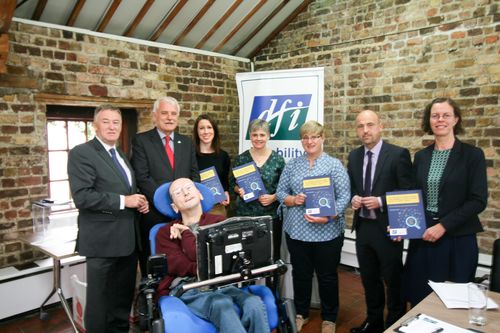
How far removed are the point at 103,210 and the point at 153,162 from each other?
0.59 m

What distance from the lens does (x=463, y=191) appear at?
228 cm

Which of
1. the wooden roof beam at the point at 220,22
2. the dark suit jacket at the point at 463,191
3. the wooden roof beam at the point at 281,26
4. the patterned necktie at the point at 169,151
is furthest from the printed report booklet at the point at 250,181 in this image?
the wooden roof beam at the point at 281,26

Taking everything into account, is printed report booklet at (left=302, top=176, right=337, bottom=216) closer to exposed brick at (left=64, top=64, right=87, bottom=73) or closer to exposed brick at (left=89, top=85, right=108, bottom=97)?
exposed brick at (left=89, top=85, right=108, bottom=97)

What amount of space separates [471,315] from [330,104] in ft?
11.7

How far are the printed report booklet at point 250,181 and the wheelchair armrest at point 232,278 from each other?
1135 millimetres

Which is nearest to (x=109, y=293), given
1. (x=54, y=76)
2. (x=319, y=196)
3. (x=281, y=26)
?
(x=319, y=196)

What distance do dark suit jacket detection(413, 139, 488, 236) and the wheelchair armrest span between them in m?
1.03

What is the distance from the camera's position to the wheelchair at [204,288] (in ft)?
6.03

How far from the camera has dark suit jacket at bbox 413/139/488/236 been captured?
2.24 m

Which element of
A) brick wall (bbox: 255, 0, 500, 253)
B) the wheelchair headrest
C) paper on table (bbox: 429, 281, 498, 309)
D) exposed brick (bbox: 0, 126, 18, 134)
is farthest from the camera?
brick wall (bbox: 255, 0, 500, 253)

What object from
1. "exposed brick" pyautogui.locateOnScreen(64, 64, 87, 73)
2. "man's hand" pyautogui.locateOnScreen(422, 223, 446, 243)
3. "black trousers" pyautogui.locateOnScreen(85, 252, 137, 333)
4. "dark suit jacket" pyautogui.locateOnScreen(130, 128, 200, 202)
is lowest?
"black trousers" pyautogui.locateOnScreen(85, 252, 137, 333)

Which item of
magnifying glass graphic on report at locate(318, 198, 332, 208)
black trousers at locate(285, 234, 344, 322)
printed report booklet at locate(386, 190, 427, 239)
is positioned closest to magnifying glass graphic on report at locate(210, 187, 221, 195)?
black trousers at locate(285, 234, 344, 322)

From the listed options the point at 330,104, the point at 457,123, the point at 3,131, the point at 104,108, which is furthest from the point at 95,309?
the point at 330,104

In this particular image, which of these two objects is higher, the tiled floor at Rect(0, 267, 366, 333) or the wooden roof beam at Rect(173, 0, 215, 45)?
the wooden roof beam at Rect(173, 0, 215, 45)
